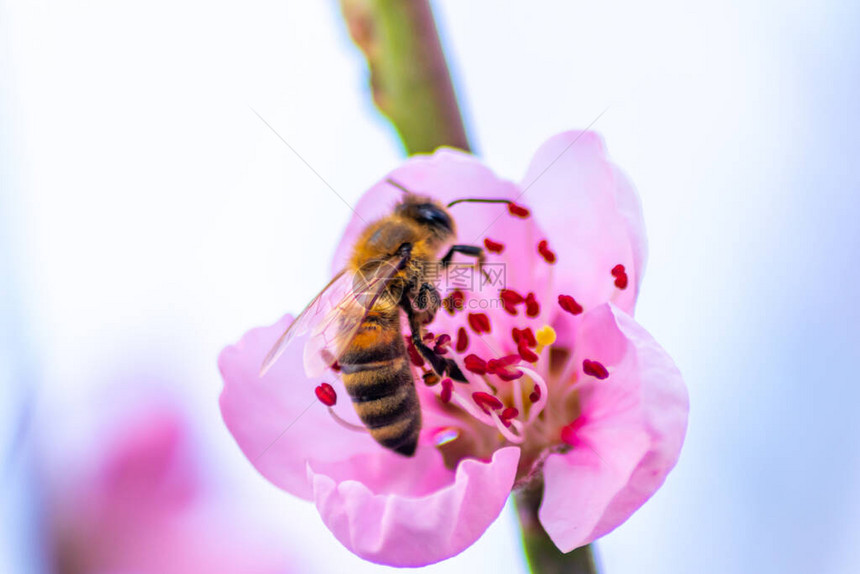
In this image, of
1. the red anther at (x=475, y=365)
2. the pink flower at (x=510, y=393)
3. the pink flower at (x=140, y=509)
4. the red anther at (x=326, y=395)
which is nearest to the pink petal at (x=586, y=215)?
the pink flower at (x=510, y=393)

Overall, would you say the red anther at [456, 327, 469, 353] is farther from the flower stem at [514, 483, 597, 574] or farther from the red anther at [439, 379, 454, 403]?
the flower stem at [514, 483, 597, 574]

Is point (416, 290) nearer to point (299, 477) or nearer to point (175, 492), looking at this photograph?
point (299, 477)

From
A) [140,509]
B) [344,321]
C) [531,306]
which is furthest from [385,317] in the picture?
[140,509]

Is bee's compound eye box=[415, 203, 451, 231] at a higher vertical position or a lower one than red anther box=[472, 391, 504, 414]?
higher

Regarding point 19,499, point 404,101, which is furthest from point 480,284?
point 19,499

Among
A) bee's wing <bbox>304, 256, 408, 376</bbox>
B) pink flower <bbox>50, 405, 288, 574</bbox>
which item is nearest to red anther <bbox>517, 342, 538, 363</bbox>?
bee's wing <bbox>304, 256, 408, 376</bbox>

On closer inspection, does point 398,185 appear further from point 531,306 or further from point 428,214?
point 531,306
